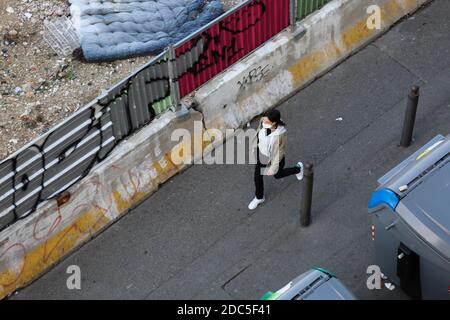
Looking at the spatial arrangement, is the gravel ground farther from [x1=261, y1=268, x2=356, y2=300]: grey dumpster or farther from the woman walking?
[x1=261, y1=268, x2=356, y2=300]: grey dumpster

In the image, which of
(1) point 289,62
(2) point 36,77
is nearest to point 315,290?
(1) point 289,62

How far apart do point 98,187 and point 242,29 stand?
8.95 feet

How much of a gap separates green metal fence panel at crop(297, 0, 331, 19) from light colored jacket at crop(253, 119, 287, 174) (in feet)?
7.21

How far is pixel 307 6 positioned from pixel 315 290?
5099 millimetres

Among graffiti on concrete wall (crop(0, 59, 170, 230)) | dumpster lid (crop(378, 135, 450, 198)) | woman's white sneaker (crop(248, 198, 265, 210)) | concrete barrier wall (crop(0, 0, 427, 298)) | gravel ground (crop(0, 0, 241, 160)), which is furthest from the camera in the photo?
gravel ground (crop(0, 0, 241, 160))

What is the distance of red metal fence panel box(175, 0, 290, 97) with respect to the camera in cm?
1032

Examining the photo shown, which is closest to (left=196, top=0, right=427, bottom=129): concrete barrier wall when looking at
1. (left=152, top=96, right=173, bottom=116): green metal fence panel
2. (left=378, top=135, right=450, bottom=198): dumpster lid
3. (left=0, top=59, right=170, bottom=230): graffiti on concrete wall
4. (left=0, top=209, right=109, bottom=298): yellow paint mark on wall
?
(left=152, top=96, right=173, bottom=116): green metal fence panel

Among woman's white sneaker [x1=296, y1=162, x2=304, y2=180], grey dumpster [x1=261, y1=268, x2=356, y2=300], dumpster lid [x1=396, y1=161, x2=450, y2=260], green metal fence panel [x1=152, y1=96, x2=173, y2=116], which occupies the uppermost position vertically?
dumpster lid [x1=396, y1=161, x2=450, y2=260]

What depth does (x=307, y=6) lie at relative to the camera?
1148 centimetres

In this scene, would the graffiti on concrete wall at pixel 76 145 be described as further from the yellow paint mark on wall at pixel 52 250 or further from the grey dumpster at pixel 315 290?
the grey dumpster at pixel 315 290

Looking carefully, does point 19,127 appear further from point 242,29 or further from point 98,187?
point 242,29

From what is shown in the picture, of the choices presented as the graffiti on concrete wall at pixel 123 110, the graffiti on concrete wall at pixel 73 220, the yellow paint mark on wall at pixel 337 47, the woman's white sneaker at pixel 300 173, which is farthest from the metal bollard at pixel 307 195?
the yellow paint mark on wall at pixel 337 47

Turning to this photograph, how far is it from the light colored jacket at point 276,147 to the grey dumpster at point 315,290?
242 centimetres

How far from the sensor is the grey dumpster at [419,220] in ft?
26.7
